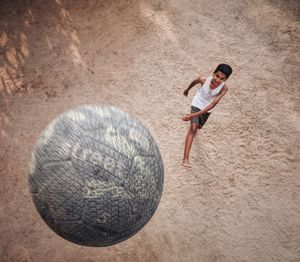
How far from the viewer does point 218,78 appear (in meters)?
4.41

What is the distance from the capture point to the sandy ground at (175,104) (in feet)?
Result: 16.2

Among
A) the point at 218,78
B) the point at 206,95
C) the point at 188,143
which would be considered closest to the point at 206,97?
the point at 206,95

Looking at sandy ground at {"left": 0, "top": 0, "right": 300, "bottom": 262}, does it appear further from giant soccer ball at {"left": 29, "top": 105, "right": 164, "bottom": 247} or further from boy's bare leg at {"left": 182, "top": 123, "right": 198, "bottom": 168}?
giant soccer ball at {"left": 29, "top": 105, "right": 164, "bottom": 247}

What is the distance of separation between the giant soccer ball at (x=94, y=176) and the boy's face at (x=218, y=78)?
2162 mm

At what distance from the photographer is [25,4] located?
19.7 ft

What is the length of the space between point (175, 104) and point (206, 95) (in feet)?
3.04

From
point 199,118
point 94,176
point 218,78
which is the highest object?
point 94,176

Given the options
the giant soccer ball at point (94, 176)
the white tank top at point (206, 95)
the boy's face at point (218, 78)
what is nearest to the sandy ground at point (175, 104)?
the white tank top at point (206, 95)

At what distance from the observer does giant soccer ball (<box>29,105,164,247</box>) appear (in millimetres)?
2326

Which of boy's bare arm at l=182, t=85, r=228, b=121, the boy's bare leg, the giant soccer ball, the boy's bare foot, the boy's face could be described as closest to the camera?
→ the giant soccer ball

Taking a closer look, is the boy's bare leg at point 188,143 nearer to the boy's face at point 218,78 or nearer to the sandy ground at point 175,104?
the sandy ground at point 175,104

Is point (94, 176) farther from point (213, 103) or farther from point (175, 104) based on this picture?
point (175, 104)

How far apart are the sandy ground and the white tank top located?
0.75 meters

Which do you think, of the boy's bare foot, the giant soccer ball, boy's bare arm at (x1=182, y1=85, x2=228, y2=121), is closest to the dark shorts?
boy's bare arm at (x1=182, y1=85, x2=228, y2=121)
